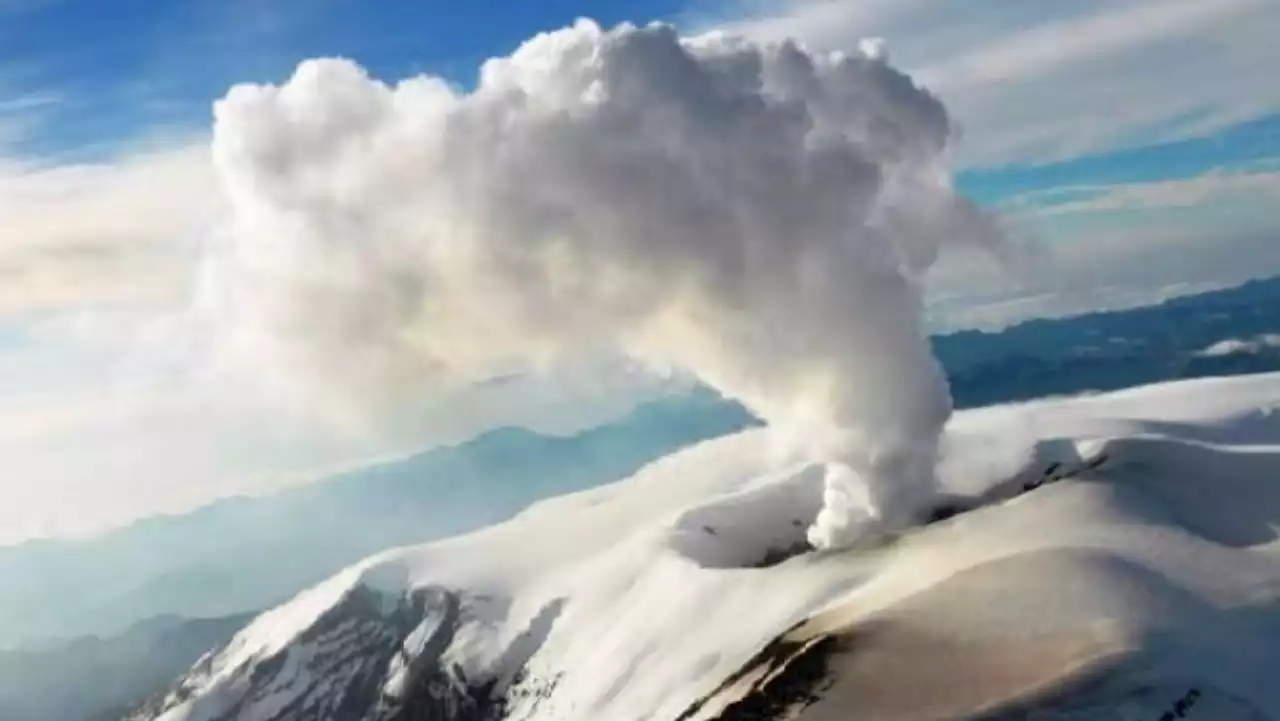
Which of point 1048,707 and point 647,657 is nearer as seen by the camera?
point 1048,707

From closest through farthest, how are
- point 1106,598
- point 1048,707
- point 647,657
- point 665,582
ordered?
1. point 1048,707
2. point 1106,598
3. point 647,657
4. point 665,582

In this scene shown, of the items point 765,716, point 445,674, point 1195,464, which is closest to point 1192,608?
point 765,716

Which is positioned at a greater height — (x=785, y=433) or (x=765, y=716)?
(x=785, y=433)

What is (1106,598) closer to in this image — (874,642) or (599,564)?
(874,642)

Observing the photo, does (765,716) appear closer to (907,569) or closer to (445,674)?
(907,569)

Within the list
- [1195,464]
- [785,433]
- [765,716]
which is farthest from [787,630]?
[785,433]

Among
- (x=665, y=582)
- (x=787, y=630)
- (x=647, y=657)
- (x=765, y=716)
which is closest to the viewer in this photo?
(x=765, y=716)
